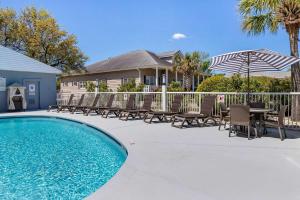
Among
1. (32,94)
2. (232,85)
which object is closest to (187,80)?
(232,85)

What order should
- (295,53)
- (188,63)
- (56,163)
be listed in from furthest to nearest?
(188,63) < (295,53) < (56,163)

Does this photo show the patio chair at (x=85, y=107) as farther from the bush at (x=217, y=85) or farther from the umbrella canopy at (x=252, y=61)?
the umbrella canopy at (x=252, y=61)

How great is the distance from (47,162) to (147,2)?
53.2ft

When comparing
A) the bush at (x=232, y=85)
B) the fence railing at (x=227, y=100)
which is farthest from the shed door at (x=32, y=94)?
the bush at (x=232, y=85)

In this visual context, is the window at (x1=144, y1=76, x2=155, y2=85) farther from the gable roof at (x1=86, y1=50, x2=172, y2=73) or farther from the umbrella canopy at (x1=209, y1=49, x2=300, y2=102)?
the umbrella canopy at (x1=209, y1=49, x2=300, y2=102)

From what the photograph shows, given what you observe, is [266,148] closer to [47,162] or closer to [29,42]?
[47,162]

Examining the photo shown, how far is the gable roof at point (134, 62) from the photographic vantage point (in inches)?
1031

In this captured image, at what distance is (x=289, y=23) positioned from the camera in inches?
418

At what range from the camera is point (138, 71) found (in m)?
27.0

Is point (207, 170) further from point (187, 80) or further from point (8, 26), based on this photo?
point (8, 26)

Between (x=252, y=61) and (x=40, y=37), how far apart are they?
2673 cm

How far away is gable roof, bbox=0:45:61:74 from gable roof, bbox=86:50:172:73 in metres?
8.63

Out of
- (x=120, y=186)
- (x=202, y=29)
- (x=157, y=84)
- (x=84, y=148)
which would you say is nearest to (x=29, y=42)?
(x=157, y=84)

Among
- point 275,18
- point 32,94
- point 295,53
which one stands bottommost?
point 32,94
